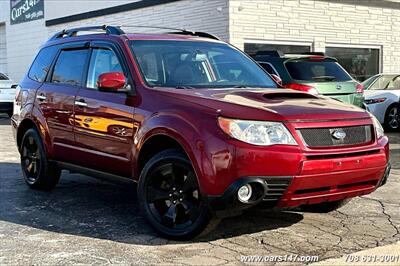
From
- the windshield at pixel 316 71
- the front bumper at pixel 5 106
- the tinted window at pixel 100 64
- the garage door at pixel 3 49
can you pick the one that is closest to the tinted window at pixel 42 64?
the tinted window at pixel 100 64

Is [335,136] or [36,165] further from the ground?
[335,136]

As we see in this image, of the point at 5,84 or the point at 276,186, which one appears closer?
the point at 276,186

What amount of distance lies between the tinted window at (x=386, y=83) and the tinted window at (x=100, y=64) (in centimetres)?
932

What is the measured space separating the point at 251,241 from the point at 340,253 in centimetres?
76

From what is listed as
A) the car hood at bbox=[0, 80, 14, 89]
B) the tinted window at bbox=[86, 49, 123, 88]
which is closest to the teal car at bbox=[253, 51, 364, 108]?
the tinted window at bbox=[86, 49, 123, 88]

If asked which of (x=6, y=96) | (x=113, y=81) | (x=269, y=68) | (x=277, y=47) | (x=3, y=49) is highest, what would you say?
(x=3, y=49)

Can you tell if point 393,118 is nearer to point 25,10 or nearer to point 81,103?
point 81,103

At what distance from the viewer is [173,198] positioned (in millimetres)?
4988

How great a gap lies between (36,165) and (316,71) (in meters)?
5.24

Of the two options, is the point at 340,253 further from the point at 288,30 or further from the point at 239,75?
the point at 288,30

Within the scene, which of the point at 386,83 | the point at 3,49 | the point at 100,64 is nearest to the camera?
the point at 100,64

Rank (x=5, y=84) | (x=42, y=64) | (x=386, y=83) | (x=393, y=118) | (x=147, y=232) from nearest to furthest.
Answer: (x=147, y=232) → (x=42, y=64) → (x=393, y=118) → (x=386, y=83) → (x=5, y=84)

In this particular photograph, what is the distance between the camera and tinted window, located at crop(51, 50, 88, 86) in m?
6.35

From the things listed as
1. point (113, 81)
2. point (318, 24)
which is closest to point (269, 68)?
point (113, 81)
